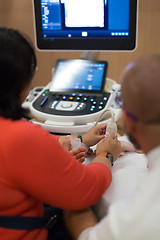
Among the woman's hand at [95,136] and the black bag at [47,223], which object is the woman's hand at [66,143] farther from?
the black bag at [47,223]

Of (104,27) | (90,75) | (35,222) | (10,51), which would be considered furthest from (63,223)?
(104,27)

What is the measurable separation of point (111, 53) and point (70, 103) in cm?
69

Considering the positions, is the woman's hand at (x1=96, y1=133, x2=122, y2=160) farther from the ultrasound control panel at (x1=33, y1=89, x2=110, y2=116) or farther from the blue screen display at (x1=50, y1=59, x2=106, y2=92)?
the blue screen display at (x1=50, y1=59, x2=106, y2=92)

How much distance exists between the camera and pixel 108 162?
932 mm

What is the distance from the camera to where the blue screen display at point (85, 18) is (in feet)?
4.39

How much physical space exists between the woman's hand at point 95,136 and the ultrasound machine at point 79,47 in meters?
0.12

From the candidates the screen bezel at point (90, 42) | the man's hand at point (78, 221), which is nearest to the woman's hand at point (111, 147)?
the man's hand at point (78, 221)

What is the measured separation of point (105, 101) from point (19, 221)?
2.46ft

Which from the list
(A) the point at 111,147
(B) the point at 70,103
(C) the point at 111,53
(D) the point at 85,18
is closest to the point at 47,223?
(A) the point at 111,147

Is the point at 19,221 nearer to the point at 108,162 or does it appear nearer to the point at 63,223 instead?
the point at 63,223

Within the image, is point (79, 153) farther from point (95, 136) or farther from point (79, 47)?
point (79, 47)

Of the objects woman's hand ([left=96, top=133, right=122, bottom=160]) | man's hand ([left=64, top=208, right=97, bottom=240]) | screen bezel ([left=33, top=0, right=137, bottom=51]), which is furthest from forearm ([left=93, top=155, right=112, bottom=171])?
screen bezel ([left=33, top=0, right=137, bottom=51])

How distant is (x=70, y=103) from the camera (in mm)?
1354

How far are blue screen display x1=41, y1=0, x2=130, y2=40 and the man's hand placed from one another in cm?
87
